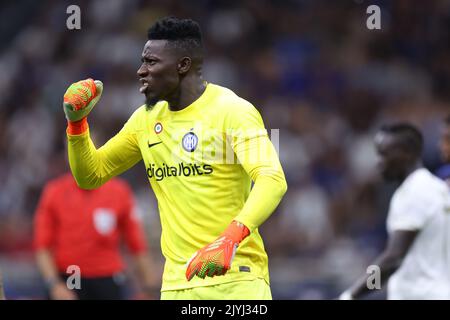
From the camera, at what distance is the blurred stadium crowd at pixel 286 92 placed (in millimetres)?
12836

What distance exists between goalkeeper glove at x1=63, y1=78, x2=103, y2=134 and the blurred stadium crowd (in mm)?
6238

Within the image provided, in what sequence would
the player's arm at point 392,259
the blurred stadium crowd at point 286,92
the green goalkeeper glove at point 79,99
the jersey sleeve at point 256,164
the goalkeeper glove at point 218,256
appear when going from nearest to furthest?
A: the goalkeeper glove at point 218,256, the jersey sleeve at point 256,164, the green goalkeeper glove at point 79,99, the player's arm at point 392,259, the blurred stadium crowd at point 286,92

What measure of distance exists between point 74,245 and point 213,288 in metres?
4.15

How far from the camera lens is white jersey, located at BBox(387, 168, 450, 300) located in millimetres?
7168

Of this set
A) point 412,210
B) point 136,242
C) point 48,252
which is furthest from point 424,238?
point 48,252

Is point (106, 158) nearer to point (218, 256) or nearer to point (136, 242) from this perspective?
point (218, 256)

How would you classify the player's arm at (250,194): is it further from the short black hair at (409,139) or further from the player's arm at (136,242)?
the player's arm at (136,242)

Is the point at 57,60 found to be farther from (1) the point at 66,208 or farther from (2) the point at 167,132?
(2) the point at 167,132

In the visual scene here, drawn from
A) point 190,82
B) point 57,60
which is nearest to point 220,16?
point 57,60

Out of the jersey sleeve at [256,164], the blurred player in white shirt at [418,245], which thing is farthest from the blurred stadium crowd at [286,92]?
the jersey sleeve at [256,164]

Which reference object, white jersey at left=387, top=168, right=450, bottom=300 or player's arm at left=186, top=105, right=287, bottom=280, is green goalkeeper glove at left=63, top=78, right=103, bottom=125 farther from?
white jersey at left=387, top=168, right=450, bottom=300

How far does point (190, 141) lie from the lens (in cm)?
552

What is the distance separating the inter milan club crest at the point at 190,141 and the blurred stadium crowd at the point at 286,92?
20.4 feet

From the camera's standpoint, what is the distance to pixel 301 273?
11.8 metres
